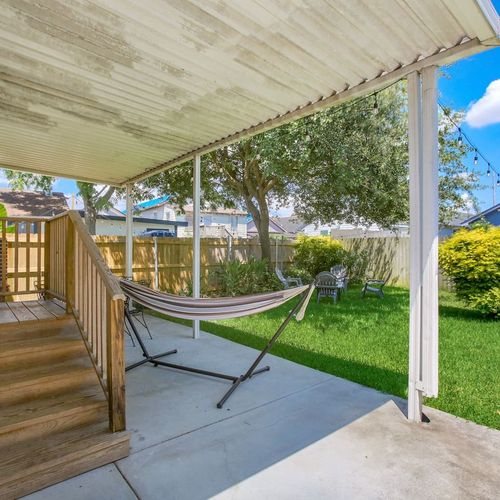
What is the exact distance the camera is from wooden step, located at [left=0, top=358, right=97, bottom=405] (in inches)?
94.5

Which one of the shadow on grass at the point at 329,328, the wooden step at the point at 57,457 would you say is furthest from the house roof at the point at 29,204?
the wooden step at the point at 57,457

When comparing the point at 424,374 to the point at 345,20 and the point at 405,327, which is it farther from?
the point at 405,327

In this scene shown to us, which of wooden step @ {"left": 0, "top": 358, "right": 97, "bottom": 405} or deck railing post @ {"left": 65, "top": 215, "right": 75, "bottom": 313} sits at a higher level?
deck railing post @ {"left": 65, "top": 215, "right": 75, "bottom": 313}

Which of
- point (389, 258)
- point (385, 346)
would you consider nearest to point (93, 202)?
point (389, 258)

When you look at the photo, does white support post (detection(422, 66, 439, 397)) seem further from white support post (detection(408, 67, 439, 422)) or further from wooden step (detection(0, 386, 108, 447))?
wooden step (detection(0, 386, 108, 447))

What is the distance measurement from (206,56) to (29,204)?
67.5 feet

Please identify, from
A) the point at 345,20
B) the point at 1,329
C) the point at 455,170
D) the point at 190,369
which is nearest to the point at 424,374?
the point at 190,369

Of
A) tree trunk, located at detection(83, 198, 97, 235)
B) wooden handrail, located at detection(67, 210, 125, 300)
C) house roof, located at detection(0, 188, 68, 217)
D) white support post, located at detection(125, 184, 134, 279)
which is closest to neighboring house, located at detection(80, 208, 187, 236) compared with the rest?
house roof, located at detection(0, 188, 68, 217)

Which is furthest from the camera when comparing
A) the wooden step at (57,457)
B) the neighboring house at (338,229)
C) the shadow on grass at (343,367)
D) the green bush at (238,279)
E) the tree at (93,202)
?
the tree at (93,202)

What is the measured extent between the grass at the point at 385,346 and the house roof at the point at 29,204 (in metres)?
16.6

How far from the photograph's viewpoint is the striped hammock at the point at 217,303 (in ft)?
9.98

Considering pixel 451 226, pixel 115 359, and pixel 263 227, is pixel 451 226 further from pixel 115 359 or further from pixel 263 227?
pixel 115 359

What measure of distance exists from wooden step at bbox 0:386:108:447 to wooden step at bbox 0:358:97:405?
0.05 m

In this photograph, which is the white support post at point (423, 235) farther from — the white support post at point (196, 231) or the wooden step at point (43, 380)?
the white support post at point (196, 231)
